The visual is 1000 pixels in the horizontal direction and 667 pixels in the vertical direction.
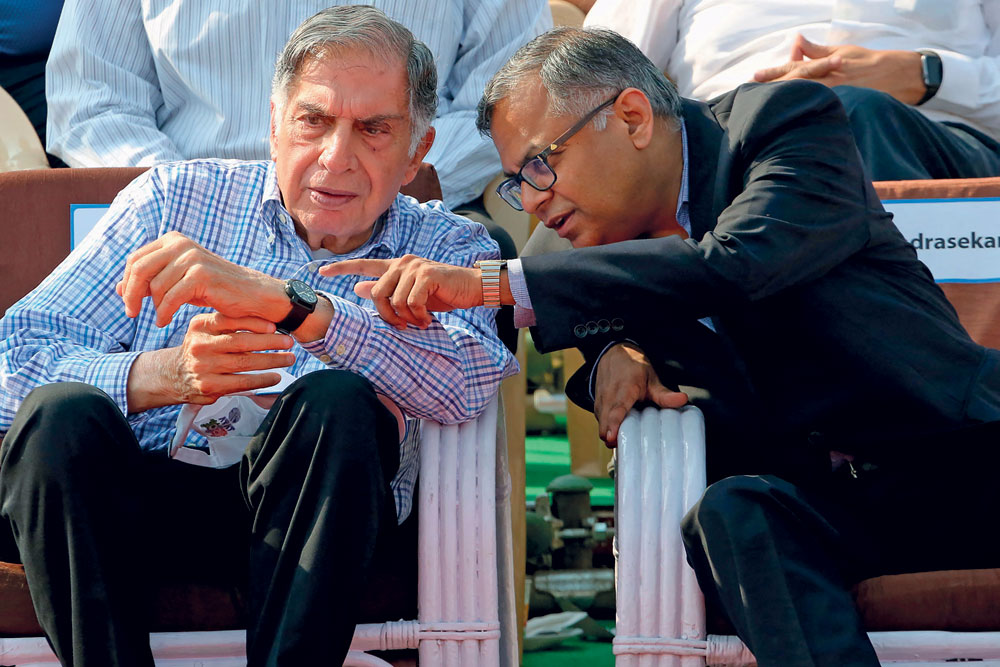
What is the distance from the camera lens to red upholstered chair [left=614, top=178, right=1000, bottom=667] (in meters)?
1.78

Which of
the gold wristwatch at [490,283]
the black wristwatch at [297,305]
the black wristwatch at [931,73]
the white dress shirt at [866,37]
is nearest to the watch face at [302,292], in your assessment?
the black wristwatch at [297,305]

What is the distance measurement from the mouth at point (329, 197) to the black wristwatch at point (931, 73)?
1743 mm

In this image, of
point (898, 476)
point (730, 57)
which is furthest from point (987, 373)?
point (730, 57)

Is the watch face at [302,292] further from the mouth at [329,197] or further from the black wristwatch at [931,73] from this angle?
the black wristwatch at [931,73]

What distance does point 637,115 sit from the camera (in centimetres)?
227

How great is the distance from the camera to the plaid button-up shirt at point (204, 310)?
200 cm

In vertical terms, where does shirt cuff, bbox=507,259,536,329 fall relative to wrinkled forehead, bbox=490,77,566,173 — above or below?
below

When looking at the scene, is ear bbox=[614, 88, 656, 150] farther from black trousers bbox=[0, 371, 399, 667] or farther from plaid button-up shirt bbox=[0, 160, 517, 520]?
black trousers bbox=[0, 371, 399, 667]

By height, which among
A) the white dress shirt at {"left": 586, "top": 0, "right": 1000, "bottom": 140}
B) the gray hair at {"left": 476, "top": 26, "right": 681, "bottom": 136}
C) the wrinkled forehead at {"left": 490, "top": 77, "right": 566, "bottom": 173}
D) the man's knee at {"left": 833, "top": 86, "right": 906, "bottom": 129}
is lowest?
the wrinkled forehead at {"left": 490, "top": 77, "right": 566, "bottom": 173}

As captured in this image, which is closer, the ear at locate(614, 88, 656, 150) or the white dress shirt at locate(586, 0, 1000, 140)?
the ear at locate(614, 88, 656, 150)

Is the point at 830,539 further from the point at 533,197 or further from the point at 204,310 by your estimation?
the point at 204,310

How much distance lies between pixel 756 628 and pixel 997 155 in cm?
192

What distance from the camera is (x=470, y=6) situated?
127 inches

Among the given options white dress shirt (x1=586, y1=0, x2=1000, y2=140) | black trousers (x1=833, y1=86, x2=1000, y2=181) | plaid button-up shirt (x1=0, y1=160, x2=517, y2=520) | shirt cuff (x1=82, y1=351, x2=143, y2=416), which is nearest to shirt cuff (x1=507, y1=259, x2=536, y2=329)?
plaid button-up shirt (x1=0, y1=160, x2=517, y2=520)
